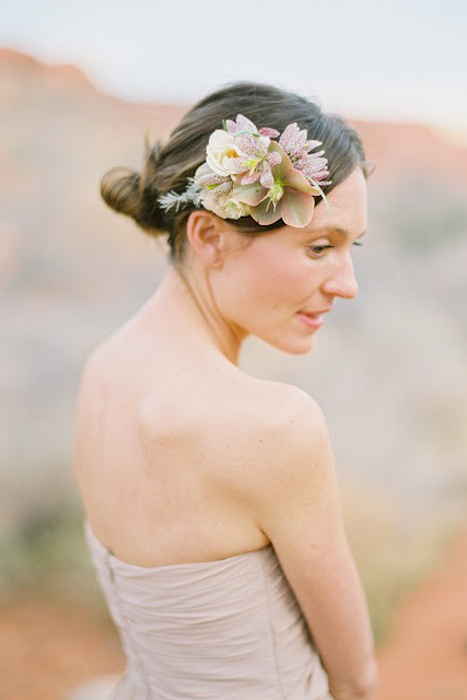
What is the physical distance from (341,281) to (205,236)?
11.3 inches

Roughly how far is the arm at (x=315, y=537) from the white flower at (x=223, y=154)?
0.46 m

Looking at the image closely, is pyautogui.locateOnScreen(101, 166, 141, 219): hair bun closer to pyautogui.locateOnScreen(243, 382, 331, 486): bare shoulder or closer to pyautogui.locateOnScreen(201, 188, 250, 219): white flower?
pyautogui.locateOnScreen(201, 188, 250, 219): white flower

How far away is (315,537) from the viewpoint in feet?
4.92

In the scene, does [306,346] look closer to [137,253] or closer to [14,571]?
[14,571]

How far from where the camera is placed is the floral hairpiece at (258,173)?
154cm

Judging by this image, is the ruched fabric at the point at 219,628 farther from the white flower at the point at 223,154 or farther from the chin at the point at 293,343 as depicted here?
the white flower at the point at 223,154

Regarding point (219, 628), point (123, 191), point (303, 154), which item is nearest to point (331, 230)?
point (303, 154)

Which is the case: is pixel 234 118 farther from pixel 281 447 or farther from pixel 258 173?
pixel 281 447

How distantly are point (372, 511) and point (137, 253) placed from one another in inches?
154

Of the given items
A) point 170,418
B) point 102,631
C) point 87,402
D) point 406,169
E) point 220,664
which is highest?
point 170,418

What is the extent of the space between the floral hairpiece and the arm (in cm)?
37

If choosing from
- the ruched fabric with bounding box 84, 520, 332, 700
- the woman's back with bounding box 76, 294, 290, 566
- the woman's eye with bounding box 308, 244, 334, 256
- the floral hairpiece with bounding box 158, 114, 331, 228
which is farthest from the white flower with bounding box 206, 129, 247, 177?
the ruched fabric with bounding box 84, 520, 332, 700

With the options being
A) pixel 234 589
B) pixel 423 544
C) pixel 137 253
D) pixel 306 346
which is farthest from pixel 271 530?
pixel 137 253

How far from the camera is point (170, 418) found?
56.8 inches
